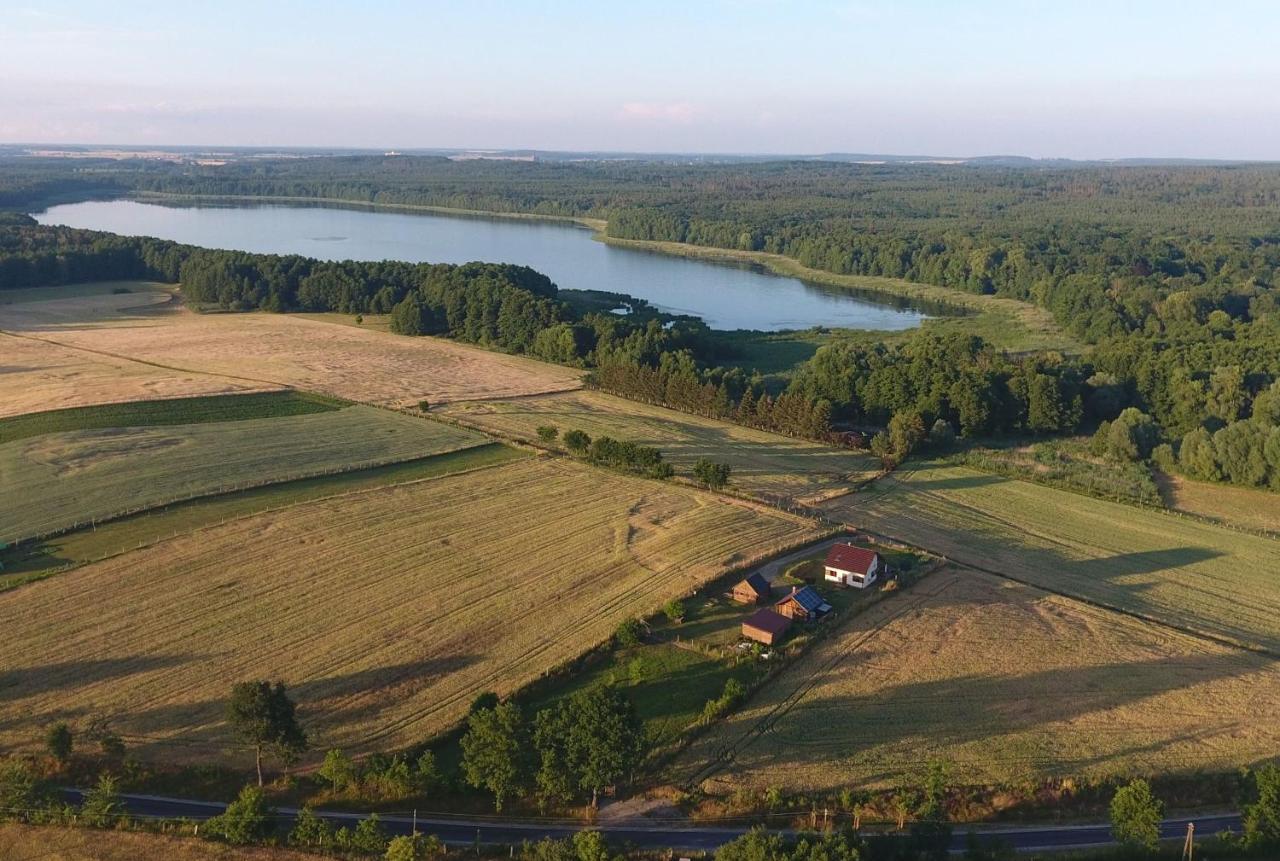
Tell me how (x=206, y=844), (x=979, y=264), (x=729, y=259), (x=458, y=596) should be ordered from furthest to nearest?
(x=729, y=259)
(x=979, y=264)
(x=458, y=596)
(x=206, y=844)

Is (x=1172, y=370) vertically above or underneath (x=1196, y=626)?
above

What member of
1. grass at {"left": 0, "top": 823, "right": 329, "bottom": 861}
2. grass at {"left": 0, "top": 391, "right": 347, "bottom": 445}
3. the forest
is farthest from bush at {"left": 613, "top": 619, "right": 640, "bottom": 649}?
grass at {"left": 0, "top": 391, "right": 347, "bottom": 445}

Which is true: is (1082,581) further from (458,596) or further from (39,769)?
(39,769)

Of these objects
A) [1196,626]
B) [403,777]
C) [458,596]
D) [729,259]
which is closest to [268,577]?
[458,596]

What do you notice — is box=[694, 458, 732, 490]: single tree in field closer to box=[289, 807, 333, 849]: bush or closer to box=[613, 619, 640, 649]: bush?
box=[613, 619, 640, 649]: bush

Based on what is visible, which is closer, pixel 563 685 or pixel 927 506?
pixel 563 685

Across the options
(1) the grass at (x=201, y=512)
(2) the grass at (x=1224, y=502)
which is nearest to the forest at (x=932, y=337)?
(2) the grass at (x=1224, y=502)

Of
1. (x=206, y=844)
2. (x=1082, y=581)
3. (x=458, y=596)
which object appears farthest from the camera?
(x=1082, y=581)
